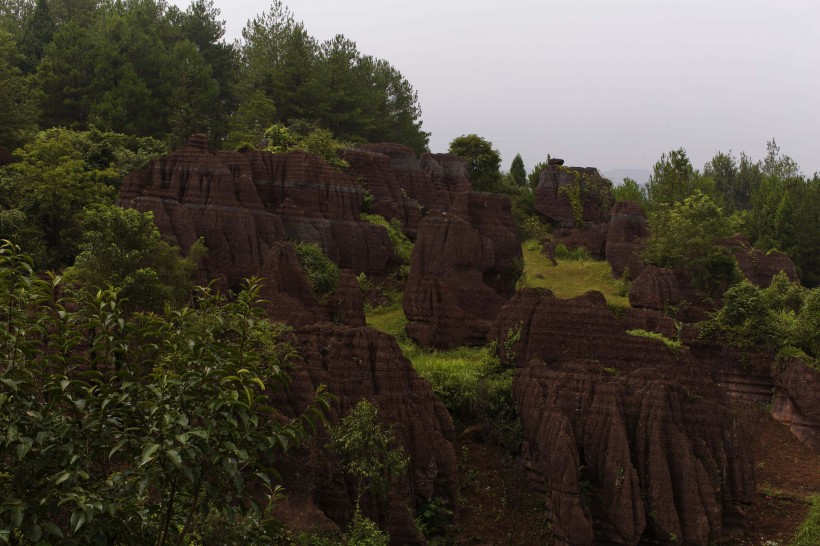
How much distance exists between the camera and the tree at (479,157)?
56.7 metres

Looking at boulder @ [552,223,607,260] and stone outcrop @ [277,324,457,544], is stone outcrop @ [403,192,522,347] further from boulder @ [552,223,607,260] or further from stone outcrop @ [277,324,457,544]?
boulder @ [552,223,607,260]

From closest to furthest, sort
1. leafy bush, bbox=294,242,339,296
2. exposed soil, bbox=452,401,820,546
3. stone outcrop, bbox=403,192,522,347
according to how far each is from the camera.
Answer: exposed soil, bbox=452,401,820,546
stone outcrop, bbox=403,192,522,347
leafy bush, bbox=294,242,339,296

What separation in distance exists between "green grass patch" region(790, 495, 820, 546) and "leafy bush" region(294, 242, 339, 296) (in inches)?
648

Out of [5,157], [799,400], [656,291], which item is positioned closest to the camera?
[799,400]

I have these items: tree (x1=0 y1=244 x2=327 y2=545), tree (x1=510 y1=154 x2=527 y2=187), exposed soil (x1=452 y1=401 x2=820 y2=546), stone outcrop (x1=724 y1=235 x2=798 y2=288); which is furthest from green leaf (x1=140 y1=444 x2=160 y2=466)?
tree (x1=510 y1=154 x2=527 y2=187)

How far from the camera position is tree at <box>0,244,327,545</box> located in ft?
28.7

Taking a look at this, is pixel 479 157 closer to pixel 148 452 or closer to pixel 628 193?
pixel 628 193

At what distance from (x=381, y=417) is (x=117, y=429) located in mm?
10743

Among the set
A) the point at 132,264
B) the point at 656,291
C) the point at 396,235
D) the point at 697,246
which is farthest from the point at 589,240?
the point at 132,264

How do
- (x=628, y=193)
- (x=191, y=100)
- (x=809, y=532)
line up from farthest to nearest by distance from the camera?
(x=628, y=193), (x=191, y=100), (x=809, y=532)

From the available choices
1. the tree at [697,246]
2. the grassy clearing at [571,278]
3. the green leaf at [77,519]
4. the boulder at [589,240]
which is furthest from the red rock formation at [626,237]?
the green leaf at [77,519]

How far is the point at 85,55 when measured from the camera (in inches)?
1875

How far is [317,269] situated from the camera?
3216 centimetres

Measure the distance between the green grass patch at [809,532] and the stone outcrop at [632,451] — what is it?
1346 mm
